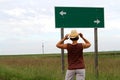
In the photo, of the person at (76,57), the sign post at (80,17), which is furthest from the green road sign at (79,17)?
the person at (76,57)

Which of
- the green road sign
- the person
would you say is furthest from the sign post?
the person

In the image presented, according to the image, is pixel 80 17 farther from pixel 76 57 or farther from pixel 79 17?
pixel 76 57

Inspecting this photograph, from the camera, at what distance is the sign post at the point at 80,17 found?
14672 millimetres

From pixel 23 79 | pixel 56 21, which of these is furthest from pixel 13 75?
pixel 56 21

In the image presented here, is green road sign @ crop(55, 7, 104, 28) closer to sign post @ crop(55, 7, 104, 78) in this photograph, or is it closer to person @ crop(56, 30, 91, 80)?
sign post @ crop(55, 7, 104, 78)

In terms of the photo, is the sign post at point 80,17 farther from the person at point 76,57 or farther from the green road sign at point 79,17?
the person at point 76,57

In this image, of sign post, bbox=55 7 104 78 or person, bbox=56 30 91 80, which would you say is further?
sign post, bbox=55 7 104 78

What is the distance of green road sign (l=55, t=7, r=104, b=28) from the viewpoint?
1466 cm

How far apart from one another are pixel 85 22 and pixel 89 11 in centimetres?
41

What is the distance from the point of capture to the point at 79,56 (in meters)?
9.73

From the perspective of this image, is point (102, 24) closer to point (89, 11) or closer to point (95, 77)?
point (89, 11)

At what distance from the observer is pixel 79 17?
15094 mm

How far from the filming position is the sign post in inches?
578

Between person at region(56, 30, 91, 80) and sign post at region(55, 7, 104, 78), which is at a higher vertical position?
sign post at region(55, 7, 104, 78)
